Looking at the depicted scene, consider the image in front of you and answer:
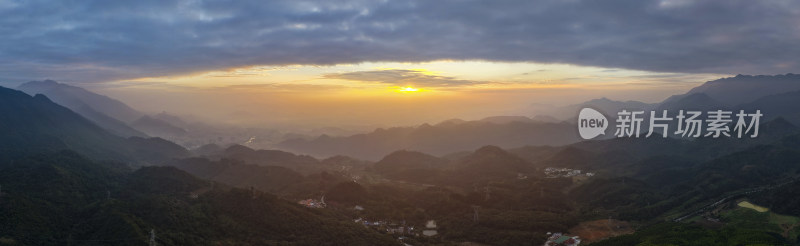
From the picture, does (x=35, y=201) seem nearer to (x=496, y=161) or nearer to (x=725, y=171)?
(x=496, y=161)

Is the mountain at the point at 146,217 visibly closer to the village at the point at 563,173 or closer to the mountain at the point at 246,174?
the mountain at the point at 246,174

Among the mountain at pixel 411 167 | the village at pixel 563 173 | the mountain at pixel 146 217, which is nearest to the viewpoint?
the mountain at pixel 146 217

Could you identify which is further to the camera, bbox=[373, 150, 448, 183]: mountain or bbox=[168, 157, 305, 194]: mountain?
bbox=[373, 150, 448, 183]: mountain

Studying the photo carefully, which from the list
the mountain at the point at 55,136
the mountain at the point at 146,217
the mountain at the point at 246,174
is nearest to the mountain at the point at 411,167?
the mountain at the point at 246,174

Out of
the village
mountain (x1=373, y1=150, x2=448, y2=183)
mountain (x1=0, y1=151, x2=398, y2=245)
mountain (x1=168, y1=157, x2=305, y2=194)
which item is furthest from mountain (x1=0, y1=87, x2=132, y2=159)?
the village

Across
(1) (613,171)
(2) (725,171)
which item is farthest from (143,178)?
(2) (725,171)

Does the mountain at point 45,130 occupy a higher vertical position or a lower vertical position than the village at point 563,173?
higher

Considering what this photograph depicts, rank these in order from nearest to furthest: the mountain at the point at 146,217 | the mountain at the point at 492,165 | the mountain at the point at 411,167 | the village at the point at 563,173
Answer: the mountain at the point at 146,217 → the village at the point at 563,173 → the mountain at the point at 492,165 → the mountain at the point at 411,167

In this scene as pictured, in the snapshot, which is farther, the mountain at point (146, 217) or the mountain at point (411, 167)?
the mountain at point (411, 167)

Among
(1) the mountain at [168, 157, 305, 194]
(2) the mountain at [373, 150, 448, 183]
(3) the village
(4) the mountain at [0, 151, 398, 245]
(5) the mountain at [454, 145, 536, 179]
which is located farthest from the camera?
(2) the mountain at [373, 150, 448, 183]

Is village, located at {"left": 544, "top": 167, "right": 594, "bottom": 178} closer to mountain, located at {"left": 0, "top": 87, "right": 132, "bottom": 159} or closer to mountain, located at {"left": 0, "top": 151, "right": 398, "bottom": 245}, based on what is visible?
mountain, located at {"left": 0, "top": 151, "right": 398, "bottom": 245}

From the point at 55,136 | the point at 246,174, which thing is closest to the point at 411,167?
the point at 246,174
